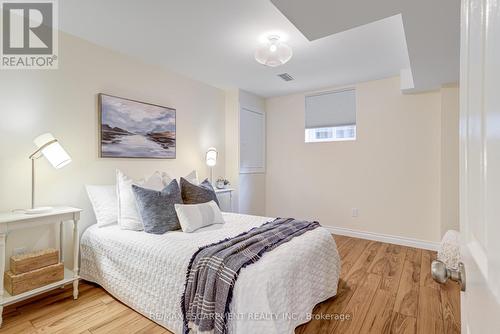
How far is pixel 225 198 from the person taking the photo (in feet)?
12.1

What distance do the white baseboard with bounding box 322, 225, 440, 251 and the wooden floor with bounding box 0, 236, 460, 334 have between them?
945 millimetres

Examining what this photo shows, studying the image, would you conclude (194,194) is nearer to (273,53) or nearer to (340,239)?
(273,53)

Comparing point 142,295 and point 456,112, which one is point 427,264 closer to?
point 456,112

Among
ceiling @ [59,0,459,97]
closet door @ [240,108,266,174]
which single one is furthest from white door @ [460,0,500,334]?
closet door @ [240,108,266,174]

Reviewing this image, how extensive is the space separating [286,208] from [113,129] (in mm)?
3088

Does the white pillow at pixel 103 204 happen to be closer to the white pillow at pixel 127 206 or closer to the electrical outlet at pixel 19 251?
the white pillow at pixel 127 206

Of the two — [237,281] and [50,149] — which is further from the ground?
[50,149]

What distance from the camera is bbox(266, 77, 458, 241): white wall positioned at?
11.1ft

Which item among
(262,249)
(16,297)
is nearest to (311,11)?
(262,249)

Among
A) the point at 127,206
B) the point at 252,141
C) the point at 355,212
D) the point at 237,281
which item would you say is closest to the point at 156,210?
the point at 127,206

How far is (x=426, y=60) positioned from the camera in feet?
7.96

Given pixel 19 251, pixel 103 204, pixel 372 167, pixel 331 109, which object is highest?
pixel 331 109

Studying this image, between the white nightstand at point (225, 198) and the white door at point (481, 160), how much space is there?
3086 millimetres

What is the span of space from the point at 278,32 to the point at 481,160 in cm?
223
